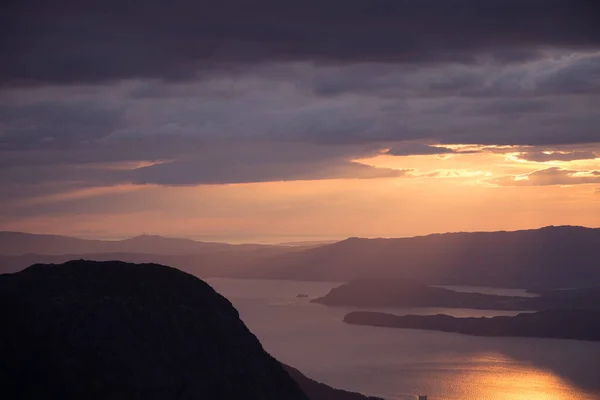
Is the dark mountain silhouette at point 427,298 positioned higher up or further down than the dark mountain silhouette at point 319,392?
higher up

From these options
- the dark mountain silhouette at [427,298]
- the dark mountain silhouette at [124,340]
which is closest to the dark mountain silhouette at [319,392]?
the dark mountain silhouette at [124,340]

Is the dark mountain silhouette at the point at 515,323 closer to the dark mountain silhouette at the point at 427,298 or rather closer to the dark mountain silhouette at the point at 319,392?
the dark mountain silhouette at the point at 427,298

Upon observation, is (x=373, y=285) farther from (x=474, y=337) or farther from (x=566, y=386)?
(x=566, y=386)

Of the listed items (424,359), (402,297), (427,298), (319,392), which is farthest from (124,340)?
(427,298)

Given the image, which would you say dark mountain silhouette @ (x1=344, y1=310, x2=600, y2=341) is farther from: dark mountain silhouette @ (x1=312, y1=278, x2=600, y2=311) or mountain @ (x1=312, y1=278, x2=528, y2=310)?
mountain @ (x1=312, y1=278, x2=528, y2=310)

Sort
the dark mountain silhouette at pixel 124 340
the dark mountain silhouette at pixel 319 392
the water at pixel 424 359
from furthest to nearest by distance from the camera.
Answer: the water at pixel 424 359 < the dark mountain silhouette at pixel 319 392 < the dark mountain silhouette at pixel 124 340

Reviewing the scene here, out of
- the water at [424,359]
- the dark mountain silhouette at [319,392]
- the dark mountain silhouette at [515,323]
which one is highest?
the dark mountain silhouette at [319,392]

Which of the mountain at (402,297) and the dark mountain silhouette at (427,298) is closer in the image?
the dark mountain silhouette at (427,298)

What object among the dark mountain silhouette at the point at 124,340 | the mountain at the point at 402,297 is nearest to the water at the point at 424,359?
the mountain at the point at 402,297

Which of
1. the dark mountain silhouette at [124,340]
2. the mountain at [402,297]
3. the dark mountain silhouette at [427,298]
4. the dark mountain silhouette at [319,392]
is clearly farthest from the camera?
the mountain at [402,297]
